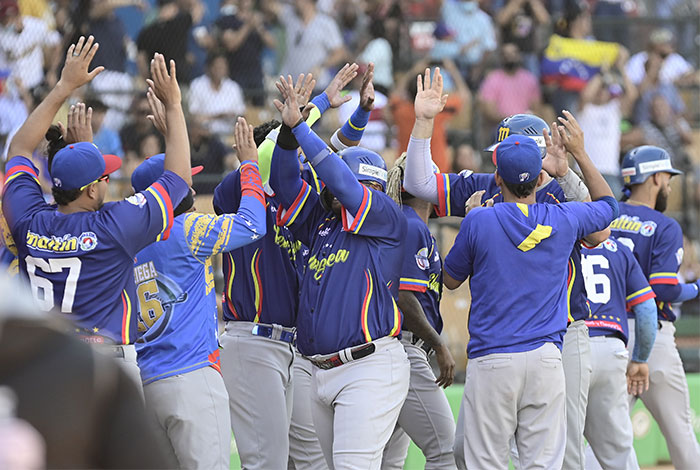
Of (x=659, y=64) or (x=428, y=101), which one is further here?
(x=659, y=64)

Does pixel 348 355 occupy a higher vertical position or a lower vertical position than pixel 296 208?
lower

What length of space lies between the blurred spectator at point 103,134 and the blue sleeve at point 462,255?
4899 mm

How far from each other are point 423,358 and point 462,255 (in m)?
0.73

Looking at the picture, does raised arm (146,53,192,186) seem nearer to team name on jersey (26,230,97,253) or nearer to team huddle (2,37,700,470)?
team huddle (2,37,700,470)

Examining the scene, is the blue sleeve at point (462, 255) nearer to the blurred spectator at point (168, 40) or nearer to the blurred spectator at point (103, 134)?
the blurred spectator at point (103, 134)

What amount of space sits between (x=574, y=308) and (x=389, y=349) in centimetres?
126

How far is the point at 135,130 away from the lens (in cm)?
905

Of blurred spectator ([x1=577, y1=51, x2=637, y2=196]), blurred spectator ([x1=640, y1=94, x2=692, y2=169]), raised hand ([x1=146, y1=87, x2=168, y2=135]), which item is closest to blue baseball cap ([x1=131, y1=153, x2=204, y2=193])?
raised hand ([x1=146, y1=87, x2=168, y2=135])

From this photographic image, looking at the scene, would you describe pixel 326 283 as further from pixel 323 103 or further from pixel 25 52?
pixel 25 52

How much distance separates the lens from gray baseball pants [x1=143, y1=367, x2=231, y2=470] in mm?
4391

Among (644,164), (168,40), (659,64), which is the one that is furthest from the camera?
(659,64)

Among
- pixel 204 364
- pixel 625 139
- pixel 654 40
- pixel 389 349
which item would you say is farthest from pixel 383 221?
pixel 654 40

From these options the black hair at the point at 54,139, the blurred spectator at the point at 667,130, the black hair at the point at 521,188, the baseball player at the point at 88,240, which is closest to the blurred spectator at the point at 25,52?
the black hair at the point at 54,139

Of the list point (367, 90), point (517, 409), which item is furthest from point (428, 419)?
point (367, 90)
